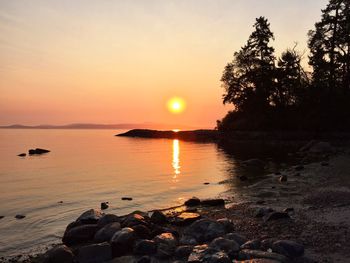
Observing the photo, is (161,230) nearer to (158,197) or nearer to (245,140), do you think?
(158,197)

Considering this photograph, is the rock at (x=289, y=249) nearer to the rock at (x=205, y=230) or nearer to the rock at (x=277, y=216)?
the rock at (x=205, y=230)

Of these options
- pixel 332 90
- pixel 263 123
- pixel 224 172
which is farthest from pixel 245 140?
pixel 224 172

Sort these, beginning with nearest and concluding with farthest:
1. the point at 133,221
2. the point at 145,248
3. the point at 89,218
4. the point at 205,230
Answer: the point at 145,248
the point at 205,230
the point at 133,221
the point at 89,218

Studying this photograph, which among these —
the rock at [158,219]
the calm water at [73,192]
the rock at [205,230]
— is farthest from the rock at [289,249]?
the calm water at [73,192]

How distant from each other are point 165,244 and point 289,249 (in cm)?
378

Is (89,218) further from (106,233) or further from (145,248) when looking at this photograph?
(145,248)

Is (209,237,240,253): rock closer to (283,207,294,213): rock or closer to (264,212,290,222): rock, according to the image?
(264,212,290,222): rock

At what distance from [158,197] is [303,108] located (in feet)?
149

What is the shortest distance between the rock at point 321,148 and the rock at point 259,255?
130ft

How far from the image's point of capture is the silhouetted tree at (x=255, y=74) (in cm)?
7012

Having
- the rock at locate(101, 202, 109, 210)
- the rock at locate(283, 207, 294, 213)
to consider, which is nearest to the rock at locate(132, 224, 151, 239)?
the rock at locate(283, 207, 294, 213)

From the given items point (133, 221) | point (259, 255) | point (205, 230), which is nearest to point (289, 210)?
point (205, 230)

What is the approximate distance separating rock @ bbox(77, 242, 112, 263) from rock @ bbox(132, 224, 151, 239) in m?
1.44

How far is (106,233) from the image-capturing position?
12.4 meters
